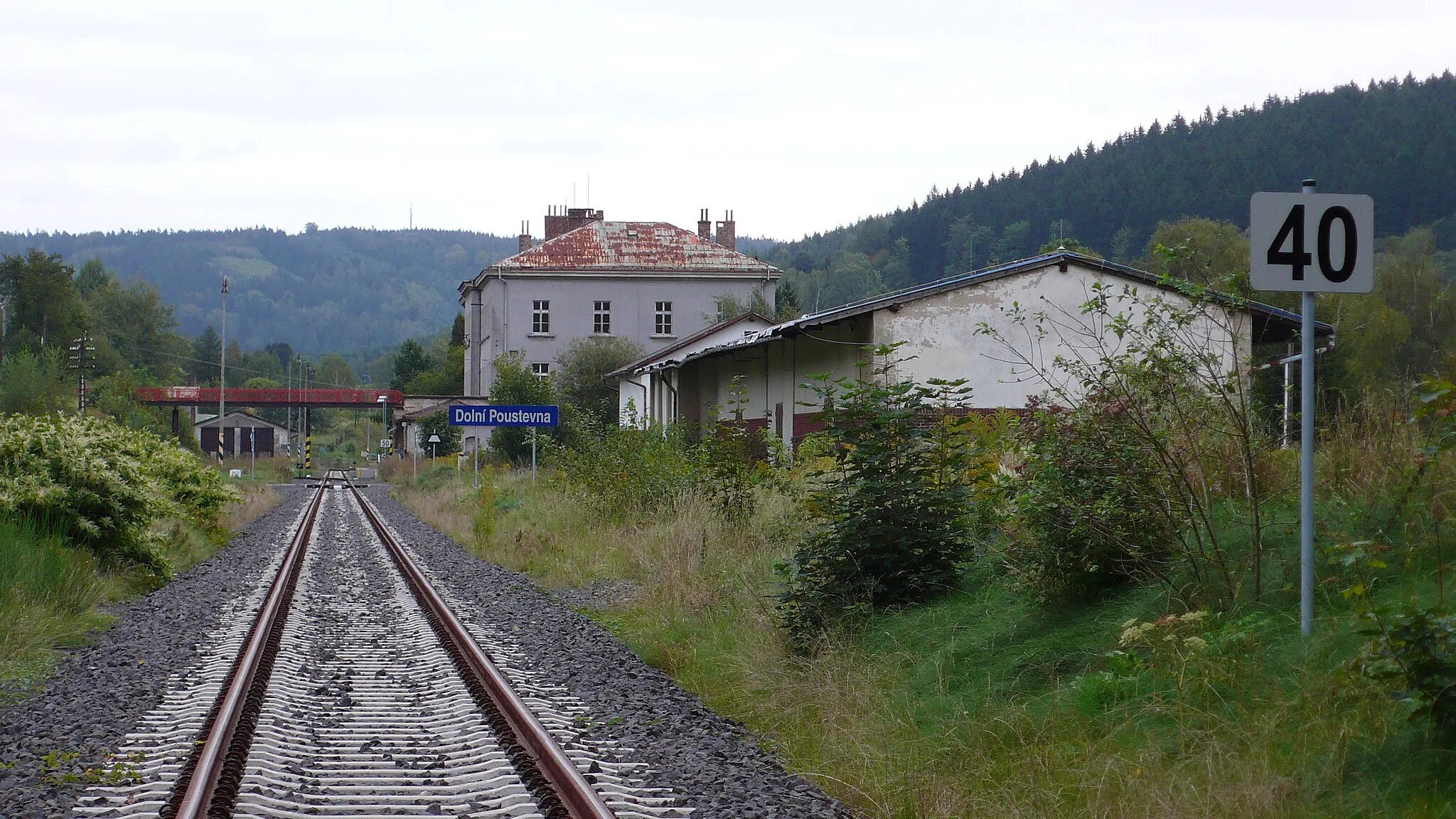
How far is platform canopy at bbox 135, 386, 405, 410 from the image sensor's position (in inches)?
3435

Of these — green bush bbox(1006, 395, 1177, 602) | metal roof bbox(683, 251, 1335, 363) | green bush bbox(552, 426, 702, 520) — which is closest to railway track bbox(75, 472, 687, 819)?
green bush bbox(1006, 395, 1177, 602)

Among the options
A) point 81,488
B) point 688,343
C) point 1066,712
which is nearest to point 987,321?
point 81,488

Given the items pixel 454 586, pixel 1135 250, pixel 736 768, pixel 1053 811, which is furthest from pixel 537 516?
pixel 1135 250

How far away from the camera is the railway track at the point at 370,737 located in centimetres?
590

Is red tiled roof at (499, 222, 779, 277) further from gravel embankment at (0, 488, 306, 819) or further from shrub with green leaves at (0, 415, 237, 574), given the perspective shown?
gravel embankment at (0, 488, 306, 819)

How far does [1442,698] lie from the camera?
4.66 m

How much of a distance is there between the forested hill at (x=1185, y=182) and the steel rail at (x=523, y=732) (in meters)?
69.0

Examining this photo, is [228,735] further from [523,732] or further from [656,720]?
[656,720]

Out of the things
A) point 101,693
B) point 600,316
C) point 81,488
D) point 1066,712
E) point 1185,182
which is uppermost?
point 1185,182

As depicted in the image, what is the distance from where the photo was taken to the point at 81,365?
62.3m

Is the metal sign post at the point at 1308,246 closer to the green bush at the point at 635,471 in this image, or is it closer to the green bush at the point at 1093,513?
the green bush at the point at 1093,513

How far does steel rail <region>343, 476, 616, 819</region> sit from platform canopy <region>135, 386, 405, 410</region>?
77.5m

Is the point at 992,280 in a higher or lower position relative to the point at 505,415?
higher

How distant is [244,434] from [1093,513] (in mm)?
146859
